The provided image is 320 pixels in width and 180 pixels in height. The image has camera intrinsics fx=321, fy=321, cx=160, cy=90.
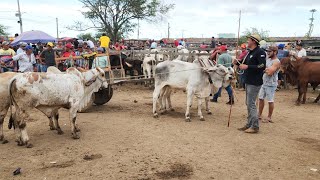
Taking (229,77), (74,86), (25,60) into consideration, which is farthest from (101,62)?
(229,77)

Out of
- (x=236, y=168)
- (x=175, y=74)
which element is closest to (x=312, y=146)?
(x=236, y=168)

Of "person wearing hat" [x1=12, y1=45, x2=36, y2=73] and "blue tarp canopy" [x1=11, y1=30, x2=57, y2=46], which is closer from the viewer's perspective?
"person wearing hat" [x1=12, y1=45, x2=36, y2=73]

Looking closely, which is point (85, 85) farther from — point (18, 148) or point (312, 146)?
point (312, 146)

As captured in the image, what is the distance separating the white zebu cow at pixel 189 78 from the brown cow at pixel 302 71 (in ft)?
13.7

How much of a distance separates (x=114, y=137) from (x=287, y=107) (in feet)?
21.2

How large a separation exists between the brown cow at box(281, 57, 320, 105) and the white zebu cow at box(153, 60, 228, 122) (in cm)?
417

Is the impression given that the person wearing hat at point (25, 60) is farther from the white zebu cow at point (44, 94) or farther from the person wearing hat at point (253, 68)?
the person wearing hat at point (253, 68)

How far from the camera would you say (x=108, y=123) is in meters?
8.24

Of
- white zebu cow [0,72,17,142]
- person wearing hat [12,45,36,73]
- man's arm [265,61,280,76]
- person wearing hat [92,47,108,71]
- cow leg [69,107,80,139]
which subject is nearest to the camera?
white zebu cow [0,72,17,142]

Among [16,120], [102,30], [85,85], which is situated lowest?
[16,120]

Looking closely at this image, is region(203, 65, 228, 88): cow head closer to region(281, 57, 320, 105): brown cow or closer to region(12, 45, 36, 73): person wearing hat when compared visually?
region(281, 57, 320, 105): brown cow

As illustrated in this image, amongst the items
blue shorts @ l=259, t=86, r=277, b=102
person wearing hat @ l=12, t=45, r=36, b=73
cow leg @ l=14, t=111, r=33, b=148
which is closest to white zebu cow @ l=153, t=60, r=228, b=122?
blue shorts @ l=259, t=86, r=277, b=102

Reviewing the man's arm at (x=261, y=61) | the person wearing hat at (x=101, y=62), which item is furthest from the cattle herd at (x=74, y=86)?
the person wearing hat at (x=101, y=62)

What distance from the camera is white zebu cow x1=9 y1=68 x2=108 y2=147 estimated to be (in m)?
6.22
